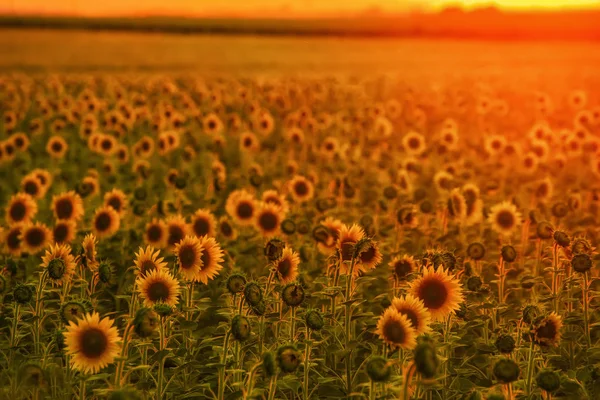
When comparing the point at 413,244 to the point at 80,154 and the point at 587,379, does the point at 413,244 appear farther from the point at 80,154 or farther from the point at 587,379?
the point at 80,154

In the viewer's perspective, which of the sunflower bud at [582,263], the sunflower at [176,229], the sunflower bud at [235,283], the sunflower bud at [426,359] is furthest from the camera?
the sunflower at [176,229]

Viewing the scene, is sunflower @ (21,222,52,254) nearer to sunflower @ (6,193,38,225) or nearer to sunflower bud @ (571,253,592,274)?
sunflower @ (6,193,38,225)

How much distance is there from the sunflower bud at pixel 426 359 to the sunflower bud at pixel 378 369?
24 cm

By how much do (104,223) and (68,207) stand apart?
0.44 metres

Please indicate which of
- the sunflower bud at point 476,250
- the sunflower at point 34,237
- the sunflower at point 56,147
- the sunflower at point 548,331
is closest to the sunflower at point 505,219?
the sunflower bud at point 476,250

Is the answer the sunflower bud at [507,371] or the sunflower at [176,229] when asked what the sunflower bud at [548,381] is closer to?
the sunflower bud at [507,371]

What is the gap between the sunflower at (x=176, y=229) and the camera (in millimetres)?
5816

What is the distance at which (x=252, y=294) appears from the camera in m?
4.34

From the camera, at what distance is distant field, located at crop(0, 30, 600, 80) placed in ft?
94.3

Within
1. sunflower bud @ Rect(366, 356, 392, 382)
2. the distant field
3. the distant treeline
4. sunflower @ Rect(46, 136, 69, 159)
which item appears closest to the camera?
sunflower bud @ Rect(366, 356, 392, 382)

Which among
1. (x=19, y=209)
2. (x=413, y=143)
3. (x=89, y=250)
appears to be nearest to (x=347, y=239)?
(x=89, y=250)

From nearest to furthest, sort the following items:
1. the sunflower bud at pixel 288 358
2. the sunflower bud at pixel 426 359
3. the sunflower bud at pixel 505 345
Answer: the sunflower bud at pixel 426 359, the sunflower bud at pixel 288 358, the sunflower bud at pixel 505 345

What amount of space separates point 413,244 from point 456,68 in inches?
952

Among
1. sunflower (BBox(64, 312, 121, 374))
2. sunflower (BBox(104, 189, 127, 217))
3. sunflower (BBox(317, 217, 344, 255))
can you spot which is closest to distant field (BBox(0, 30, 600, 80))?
sunflower (BBox(317, 217, 344, 255))
